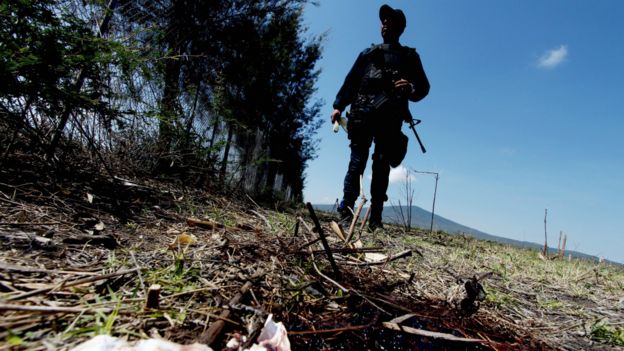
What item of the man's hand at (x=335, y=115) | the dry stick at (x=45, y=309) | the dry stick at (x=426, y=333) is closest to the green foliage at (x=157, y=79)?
the man's hand at (x=335, y=115)


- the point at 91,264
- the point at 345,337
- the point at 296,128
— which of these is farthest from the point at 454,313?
the point at 296,128

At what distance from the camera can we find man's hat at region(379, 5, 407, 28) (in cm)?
370

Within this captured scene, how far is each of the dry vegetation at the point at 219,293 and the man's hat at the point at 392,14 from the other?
3.04 m

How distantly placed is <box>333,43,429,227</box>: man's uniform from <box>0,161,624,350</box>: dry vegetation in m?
1.65

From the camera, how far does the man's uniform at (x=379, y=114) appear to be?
3.56 metres

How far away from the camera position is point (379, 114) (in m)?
3.54

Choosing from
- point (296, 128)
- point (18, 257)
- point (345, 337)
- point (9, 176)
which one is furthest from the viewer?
point (296, 128)

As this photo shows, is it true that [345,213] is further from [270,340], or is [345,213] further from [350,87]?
[270,340]

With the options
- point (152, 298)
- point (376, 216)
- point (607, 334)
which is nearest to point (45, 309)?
point (152, 298)

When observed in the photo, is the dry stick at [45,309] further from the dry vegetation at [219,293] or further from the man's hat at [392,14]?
the man's hat at [392,14]

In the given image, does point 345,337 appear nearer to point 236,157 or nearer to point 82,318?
point 82,318

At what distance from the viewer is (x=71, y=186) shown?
2.24 meters

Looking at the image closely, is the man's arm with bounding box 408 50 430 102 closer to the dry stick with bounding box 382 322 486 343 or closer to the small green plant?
the small green plant

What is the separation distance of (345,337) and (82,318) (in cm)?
69
